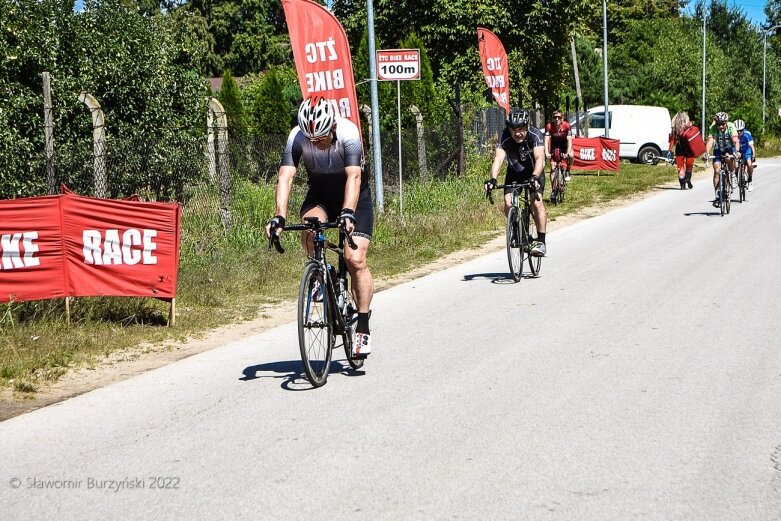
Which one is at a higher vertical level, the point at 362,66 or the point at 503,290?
the point at 362,66

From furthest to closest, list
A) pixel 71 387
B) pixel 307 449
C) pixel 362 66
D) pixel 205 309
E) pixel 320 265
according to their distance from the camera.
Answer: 1. pixel 362 66
2. pixel 205 309
3. pixel 71 387
4. pixel 320 265
5. pixel 307 449

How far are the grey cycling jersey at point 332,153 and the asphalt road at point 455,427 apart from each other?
1434mm

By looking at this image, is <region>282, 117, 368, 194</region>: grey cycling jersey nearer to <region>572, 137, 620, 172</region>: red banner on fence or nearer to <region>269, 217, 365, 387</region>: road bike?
<region>269, 217, 365, 387</region>: road bike

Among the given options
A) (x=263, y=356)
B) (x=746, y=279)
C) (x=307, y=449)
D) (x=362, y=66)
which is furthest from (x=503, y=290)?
(x=362, y=66)

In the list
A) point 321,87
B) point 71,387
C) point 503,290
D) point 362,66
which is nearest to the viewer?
point 71,387

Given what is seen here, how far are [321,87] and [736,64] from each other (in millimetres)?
56883

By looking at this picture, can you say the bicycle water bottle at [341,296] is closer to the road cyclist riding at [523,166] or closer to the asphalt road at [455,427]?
the asphalt road at [455,427]

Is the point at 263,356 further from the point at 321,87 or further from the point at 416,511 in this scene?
the point at 321,87

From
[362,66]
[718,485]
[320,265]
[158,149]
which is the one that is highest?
[362,66]

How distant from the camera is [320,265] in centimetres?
669

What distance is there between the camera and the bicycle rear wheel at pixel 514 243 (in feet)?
37.3

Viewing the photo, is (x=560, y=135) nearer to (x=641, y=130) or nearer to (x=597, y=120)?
(x=641, y=130)

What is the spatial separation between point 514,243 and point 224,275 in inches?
134

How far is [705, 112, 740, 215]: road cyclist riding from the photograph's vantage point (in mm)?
19047
